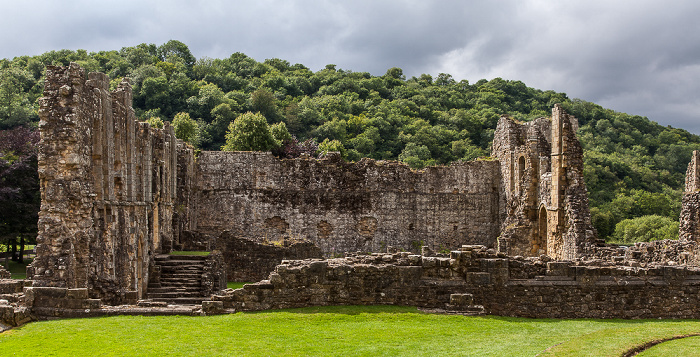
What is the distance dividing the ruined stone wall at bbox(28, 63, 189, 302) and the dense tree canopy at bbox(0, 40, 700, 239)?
68.1ft

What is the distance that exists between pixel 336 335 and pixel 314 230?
21.3 meters

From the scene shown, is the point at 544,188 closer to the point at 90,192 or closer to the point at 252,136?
the point at 90,192

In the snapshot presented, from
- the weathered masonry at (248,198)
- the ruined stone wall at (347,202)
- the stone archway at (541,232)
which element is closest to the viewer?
the weathered masonry at (248,198)

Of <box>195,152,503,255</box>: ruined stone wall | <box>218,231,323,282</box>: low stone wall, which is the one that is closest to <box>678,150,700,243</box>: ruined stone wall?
<box>195,152,503,255</box>: ruined stone wall

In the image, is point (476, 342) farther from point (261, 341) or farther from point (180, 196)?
point (180, 196)

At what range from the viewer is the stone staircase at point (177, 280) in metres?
21.8

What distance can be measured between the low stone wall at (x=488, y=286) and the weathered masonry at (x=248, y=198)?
189 inches

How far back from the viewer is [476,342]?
523 inches

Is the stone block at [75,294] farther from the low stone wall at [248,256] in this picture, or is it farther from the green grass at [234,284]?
the low stone wall at [248,256]

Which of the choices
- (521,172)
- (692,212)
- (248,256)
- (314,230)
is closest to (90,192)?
(248,256)

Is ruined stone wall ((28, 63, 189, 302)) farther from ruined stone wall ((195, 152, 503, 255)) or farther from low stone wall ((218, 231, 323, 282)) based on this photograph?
ruined stone wall ((195, 152, 503, 255))

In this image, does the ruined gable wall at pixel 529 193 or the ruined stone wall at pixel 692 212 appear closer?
the ruined stone wall at pixel 692 212

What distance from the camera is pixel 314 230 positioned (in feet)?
114

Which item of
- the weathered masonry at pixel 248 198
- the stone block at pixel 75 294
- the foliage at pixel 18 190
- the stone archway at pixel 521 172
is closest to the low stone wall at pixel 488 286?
the stone block at pixel 75 294
